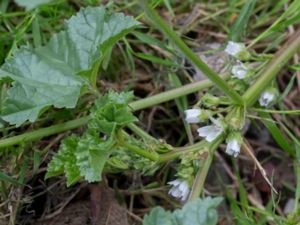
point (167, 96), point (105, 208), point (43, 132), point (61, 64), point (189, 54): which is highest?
point (189, 54)

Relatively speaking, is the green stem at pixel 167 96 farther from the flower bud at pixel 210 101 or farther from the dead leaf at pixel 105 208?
the dead leaf at pixel 105 208

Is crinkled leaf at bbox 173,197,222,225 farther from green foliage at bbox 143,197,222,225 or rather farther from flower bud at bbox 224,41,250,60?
flower bud at bbox 224,41,250,60

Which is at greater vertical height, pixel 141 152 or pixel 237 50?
pixel 237 50

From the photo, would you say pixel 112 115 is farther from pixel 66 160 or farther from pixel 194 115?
pixel 194 115

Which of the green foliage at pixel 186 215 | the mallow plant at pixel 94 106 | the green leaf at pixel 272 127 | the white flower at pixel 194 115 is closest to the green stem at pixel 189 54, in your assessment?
the mallow plant at pixel 94 106

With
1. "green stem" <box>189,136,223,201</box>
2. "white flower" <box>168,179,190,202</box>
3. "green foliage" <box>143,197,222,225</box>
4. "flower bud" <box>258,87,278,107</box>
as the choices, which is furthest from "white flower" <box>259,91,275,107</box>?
"green foliage" <box>143,197,222,225</box>

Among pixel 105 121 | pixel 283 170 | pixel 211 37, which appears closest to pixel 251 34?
pixel 211 37

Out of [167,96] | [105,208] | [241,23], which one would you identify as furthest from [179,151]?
[241,23]
